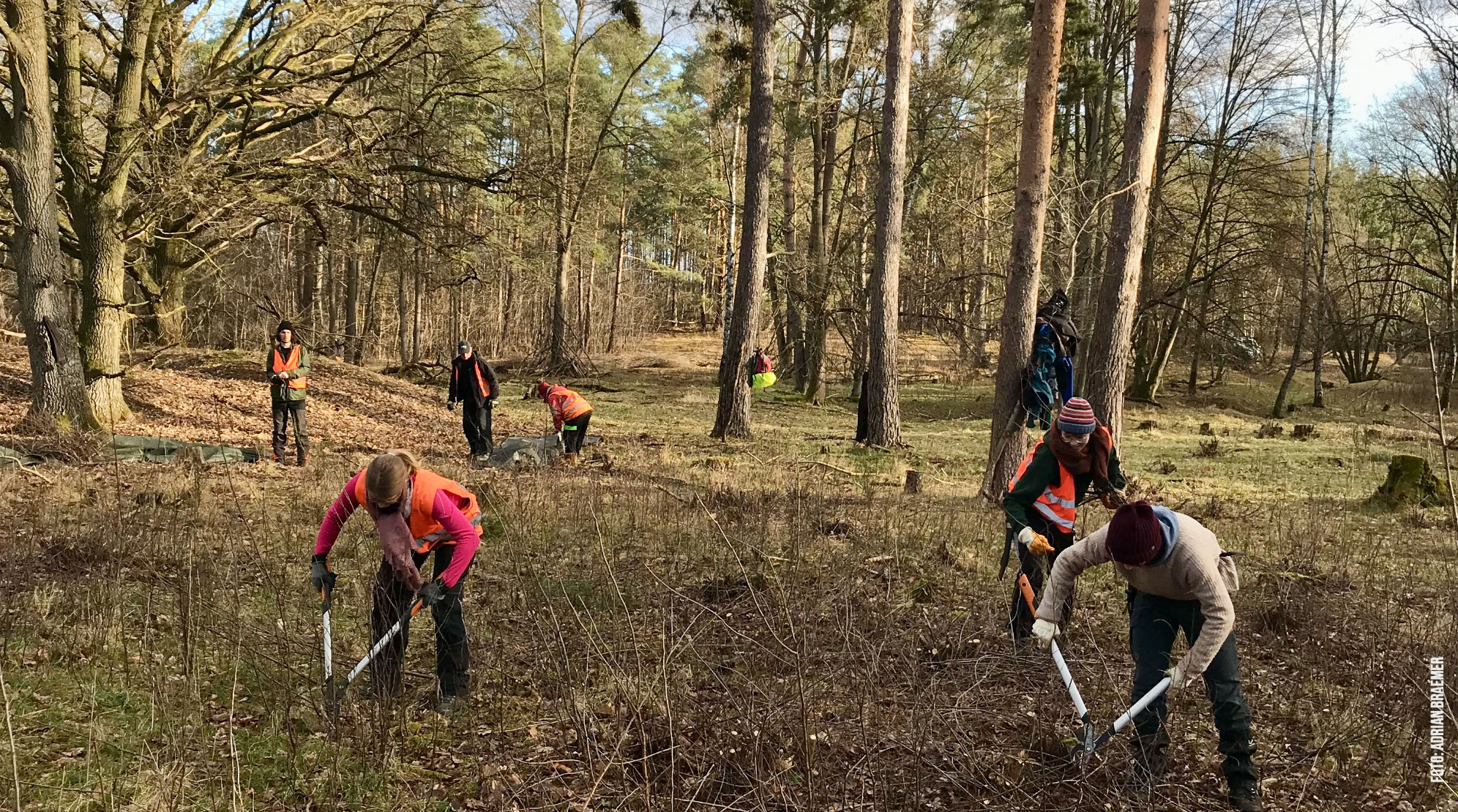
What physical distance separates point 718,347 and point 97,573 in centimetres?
3396

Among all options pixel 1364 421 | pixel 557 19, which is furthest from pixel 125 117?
pixel 1364 421

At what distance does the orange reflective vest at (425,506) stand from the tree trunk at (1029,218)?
6.02m

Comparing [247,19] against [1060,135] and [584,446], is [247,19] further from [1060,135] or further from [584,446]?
[1060,135]

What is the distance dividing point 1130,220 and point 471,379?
26.2 ft

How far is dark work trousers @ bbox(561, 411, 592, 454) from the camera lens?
1070 cm

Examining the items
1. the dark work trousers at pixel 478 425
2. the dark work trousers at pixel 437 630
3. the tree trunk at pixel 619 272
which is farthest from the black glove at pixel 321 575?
the tree trunk at pixel 619 272

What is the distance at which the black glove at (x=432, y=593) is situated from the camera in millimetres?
3689

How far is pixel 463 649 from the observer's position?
4.03 m

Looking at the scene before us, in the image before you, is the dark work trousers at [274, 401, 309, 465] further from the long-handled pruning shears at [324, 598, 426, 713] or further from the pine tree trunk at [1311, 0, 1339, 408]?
the pine tree trunk at [1311, 0, 1339, 408]

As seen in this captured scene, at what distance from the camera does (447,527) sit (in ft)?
12.4

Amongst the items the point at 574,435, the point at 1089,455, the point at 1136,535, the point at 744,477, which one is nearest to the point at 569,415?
the point at 574,435

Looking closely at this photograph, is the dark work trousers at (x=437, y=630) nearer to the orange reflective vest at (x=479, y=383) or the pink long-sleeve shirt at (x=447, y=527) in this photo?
the pink long-sleeve shirt at (x=447, y=527)

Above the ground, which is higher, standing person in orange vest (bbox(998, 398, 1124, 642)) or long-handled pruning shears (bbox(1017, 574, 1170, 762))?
standing person in orange vest (bbox(998, 398, 1124, 642))

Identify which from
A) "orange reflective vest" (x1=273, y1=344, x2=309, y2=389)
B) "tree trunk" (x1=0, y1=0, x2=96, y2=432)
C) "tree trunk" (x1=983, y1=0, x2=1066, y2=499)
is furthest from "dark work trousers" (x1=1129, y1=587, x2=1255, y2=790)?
"tree trunk" (x1=0, y1=0, x2=96, y2=432)
